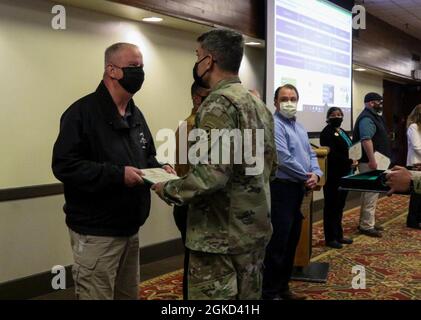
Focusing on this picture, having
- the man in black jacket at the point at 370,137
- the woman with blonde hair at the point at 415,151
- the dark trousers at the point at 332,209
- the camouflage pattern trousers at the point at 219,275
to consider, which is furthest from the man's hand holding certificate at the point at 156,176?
the woman with blonde hair at the point at 415,151

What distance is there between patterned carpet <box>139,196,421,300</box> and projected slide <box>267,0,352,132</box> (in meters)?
1.42

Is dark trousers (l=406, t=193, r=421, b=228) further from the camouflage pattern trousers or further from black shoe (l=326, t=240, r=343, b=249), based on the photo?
the camouflage pattern trousers

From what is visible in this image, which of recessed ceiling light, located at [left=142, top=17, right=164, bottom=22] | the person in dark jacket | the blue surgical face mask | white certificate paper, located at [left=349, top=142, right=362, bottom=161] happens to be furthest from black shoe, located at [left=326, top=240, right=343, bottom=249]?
recessed ceiling light, located at [left=142, top=17, right=164, bottom=22]

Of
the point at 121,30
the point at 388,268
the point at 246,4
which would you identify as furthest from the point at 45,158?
the point at 388,268

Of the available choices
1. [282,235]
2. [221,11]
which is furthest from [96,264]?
[221,11]

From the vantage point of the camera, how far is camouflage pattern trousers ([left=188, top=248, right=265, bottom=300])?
5.57ft

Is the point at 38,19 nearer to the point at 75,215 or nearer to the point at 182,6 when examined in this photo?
the point at 182,6

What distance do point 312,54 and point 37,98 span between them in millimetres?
3180

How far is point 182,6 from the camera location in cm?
400

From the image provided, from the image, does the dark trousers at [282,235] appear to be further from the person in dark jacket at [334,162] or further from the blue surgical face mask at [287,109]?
the person in dark jacket at [334,162]

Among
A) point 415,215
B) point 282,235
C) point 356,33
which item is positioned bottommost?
point 415,215

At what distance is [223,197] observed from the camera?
1.70 meters

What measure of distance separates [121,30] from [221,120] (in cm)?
268

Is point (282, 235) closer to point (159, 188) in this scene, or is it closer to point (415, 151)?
point (159, 188)
